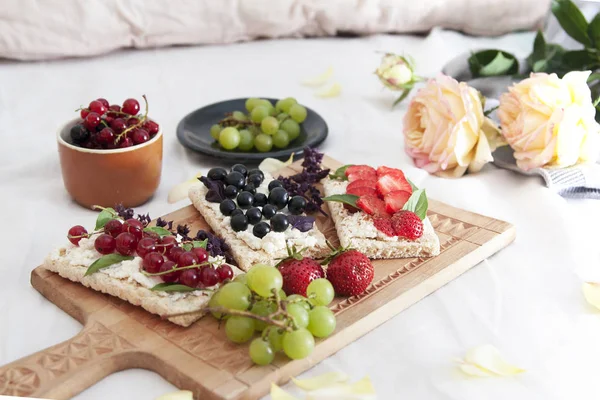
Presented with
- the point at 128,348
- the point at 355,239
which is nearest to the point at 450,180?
the point at 355,239

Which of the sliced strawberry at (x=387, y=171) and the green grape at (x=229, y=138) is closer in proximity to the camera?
the sliced strawberry at (x=387, y=171)

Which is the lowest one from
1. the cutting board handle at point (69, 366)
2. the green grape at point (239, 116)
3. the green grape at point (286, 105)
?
the green grape at point (239, 116)

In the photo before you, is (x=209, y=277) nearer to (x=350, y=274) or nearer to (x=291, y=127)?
(x=350, y=274)

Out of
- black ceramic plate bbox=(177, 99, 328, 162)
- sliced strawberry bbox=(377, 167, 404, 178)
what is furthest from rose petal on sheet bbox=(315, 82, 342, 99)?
sliced strawberry bbox=(377, 167, 404, 178)

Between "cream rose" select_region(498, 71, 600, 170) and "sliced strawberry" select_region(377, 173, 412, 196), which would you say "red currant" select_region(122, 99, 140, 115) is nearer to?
"sliced strawberry" select_region(377, 173, 412, 196)

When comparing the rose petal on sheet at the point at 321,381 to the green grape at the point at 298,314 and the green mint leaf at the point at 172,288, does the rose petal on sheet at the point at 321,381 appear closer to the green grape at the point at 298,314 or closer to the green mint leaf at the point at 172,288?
the green grape at the point at 298,314

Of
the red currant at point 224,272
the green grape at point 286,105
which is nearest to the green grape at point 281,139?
the green grape at point 286,105

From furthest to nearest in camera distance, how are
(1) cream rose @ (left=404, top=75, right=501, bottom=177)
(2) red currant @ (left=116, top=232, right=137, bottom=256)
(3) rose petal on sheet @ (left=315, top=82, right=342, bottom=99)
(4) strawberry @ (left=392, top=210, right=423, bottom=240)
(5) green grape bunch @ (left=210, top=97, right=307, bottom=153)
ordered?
(3) rose petal on sheet @ (left=315, top=82, right=342, bottom=99) < (5) green grape bunch @ (left=210, top=97, right=307, bottom=153) < (1) cream rose @ (left=404, top=75, right=501, bottom=177) < (4) strawberry @ (left=392, top=210, right=423, bottom=240) < (2) red currant @ (left=116, top=232, right=137, bottom=256)

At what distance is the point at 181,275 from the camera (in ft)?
3.67

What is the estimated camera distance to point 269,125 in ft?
5.74

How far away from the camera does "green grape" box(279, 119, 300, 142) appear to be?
179 centimetres

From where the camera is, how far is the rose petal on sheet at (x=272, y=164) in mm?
1655

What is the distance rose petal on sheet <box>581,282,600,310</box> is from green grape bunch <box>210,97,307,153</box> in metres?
0.80

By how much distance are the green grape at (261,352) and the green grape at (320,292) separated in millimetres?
115
